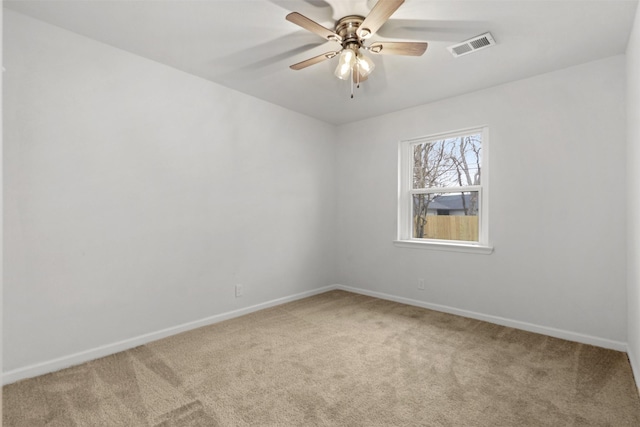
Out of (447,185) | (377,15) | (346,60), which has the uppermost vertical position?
(377,15)

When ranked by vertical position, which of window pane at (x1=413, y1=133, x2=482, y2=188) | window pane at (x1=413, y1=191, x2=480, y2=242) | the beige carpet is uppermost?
window pane at (x1=413, y1=133, x2=482, y2=188)

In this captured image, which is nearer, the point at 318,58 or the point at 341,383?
the point at 341,383

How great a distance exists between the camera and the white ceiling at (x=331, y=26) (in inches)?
88.8

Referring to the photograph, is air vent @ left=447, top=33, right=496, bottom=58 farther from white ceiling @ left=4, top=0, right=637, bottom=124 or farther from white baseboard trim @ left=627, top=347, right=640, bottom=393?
white baseboard trim @ left=627, top=347, right=640, bottom=393

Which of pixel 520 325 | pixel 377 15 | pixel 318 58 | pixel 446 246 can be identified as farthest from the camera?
pixel 446 246

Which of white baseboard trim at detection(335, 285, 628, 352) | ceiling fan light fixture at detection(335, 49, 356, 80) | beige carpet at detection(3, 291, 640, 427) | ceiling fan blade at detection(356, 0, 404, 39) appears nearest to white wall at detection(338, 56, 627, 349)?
white baseboard trim at detection(335, 285, 628, 352)

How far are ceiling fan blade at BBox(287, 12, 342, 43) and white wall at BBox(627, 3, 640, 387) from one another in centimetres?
190

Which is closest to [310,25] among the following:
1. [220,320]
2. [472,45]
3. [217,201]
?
[472,45]

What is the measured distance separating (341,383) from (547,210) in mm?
2354

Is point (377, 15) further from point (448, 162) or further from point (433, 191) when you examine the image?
point (433, 191)

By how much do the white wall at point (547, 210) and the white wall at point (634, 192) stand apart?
0.19 meters

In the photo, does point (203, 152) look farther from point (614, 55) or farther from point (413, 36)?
point (614, 55)

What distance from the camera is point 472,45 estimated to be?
8.72ft

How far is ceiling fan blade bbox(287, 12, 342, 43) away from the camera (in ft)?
6.70
